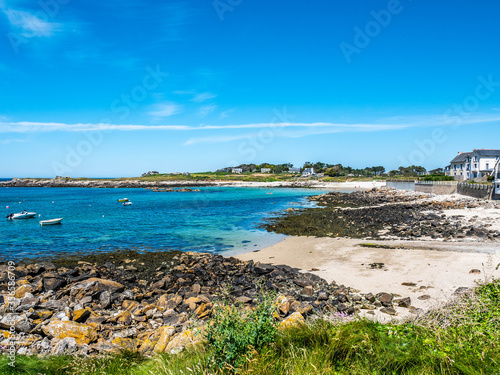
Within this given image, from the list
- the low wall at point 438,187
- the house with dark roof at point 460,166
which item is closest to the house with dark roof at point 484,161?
the house with dark roof at point 460,166

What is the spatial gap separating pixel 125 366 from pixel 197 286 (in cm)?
643

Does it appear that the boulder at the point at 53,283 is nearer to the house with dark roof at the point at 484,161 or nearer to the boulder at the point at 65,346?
the boulder at the point at 65,346

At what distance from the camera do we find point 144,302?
407 inches

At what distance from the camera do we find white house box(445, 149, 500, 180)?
66000 millimetres

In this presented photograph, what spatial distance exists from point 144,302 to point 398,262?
11.6 m

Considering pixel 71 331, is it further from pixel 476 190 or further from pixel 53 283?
pixel 476 190

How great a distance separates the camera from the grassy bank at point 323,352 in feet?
14.3

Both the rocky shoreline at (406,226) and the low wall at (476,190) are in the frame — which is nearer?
the rocky shoreline at (406,226)

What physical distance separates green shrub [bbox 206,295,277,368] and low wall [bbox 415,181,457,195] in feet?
189

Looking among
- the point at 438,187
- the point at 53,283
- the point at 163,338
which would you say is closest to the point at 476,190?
the point at 438,187

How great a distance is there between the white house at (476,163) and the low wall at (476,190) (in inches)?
819

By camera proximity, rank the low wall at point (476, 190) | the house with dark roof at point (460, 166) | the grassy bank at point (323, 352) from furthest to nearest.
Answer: the house with dark roof at point (460, 166) → the low wall at point (476, 190) → the grassy bank at point (323, 352)
